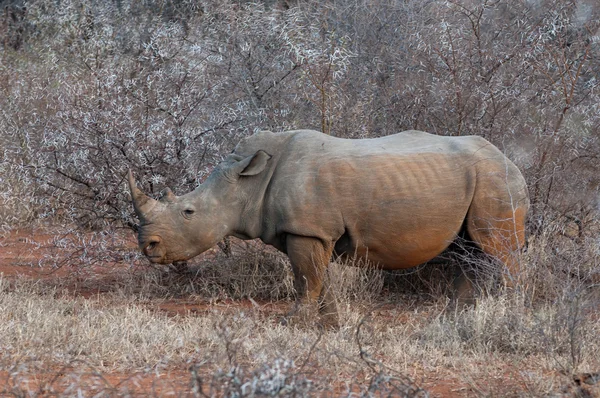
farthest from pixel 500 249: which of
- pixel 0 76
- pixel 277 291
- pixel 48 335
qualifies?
pixel 0 76

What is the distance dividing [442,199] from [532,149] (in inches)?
72.9

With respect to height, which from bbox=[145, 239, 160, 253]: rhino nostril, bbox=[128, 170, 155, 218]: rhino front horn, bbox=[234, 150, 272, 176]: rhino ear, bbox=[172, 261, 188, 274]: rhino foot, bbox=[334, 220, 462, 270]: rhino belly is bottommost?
bbox=[172, 261, 188, 274]: rhino foot

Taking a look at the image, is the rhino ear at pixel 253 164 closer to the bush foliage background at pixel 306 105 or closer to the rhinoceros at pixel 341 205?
the rhinoceros at pixel 341 205

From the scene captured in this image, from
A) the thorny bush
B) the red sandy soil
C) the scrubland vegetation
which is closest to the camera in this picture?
the red sandy soil

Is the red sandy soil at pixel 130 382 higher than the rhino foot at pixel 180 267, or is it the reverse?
the red sandy soil at pixel 130 382

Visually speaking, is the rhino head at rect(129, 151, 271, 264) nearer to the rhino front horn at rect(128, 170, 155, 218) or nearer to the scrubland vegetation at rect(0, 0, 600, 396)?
the rhino front horn at rect(128, 170, 155, 218)

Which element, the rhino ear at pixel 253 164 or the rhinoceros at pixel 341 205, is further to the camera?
the rhino ear at pixel 253 164

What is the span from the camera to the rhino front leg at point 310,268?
7.11 metres

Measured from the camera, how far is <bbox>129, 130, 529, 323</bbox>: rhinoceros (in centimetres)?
715

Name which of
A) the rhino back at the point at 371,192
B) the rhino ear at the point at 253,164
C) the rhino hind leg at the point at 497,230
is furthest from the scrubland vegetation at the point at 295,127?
the rhino ear at the point at 253,164

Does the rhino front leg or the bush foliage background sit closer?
the rhino front leg

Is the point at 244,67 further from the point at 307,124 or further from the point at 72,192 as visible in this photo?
the point at 72,192

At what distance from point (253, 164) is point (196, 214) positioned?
1.94ft

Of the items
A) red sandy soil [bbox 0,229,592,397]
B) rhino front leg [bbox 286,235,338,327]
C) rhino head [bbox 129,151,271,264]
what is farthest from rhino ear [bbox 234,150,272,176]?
red sandy soil [bbox 0,229,592,397]
